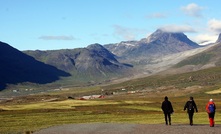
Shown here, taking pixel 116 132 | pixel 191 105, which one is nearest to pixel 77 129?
pixel 116 132

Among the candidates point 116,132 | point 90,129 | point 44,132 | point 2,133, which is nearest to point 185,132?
point 116,132

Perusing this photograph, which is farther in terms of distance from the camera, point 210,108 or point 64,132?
point 210,108

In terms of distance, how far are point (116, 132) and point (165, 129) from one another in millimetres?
5142

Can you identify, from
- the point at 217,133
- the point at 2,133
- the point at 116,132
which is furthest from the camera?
the point at 2,133

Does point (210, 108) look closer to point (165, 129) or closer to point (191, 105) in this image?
point (191, 105)

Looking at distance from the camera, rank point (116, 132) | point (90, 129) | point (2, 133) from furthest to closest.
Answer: point (2, 133) → point (90, 129) → point (116, 132)

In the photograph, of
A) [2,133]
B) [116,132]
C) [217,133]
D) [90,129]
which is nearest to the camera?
[217,133]

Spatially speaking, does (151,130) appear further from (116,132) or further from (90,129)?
(90,129)

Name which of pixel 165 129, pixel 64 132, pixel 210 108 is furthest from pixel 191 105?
pixel 64 132

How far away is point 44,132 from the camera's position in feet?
132

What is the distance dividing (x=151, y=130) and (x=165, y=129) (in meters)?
1.49

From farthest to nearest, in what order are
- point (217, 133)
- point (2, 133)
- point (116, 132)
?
point (2, 133) → point (116, 132) → point (217, 133)

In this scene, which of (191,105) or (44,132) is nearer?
(44,132)

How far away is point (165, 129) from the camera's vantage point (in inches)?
1564
